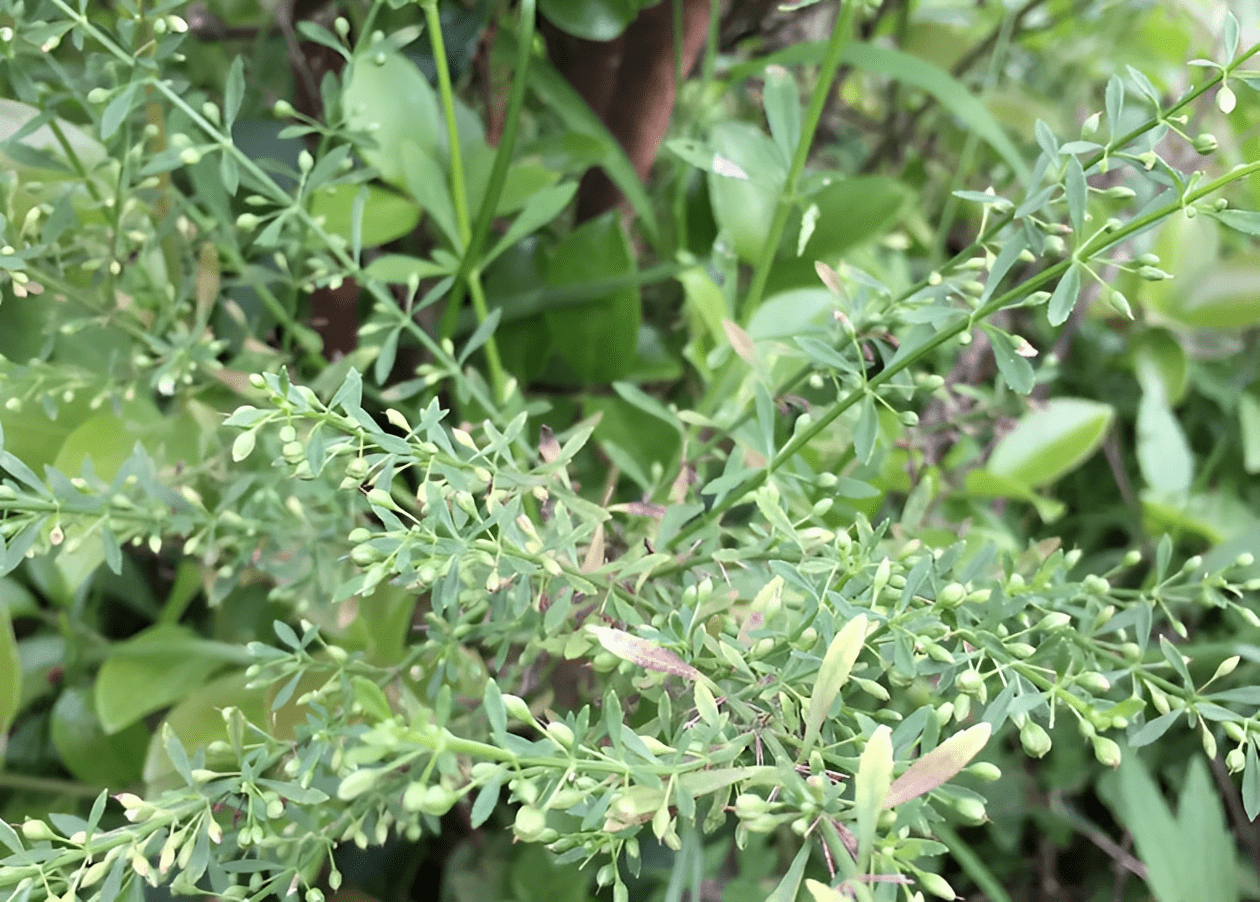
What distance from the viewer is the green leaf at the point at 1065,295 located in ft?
0.63

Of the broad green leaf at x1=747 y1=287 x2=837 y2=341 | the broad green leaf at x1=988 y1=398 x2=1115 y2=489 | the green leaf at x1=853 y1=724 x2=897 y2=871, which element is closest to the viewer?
the green leaf at x1=853 y1=724 x2=897 y2=871

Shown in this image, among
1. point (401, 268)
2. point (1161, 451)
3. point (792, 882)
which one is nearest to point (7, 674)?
point (401, 268)

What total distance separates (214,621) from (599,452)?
8.1 inches

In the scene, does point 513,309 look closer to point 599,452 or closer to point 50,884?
point 599,452

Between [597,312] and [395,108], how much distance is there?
12 cm

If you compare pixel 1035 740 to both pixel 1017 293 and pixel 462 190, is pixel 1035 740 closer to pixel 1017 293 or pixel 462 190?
pixel 1017 293

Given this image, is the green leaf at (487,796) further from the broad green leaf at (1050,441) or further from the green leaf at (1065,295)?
the broad green leaf at (1050,441)

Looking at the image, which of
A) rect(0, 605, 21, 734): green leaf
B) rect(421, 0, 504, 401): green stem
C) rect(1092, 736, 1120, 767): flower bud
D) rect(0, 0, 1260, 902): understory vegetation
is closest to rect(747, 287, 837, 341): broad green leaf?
rect(0, 0, 1260, 902): understory vegetation

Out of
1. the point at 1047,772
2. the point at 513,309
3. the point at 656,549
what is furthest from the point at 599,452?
the point at 1047,772

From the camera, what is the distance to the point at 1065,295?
0.20m

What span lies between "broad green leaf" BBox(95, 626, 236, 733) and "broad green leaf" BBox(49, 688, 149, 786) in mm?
29

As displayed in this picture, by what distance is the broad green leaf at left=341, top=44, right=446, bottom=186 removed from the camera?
36 cm

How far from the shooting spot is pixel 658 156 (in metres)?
0.53

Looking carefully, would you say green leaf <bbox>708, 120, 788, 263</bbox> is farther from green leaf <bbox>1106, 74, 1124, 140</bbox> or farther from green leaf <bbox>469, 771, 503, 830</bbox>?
green leaf <bbox>469, 771, 503, 830</bbox>
